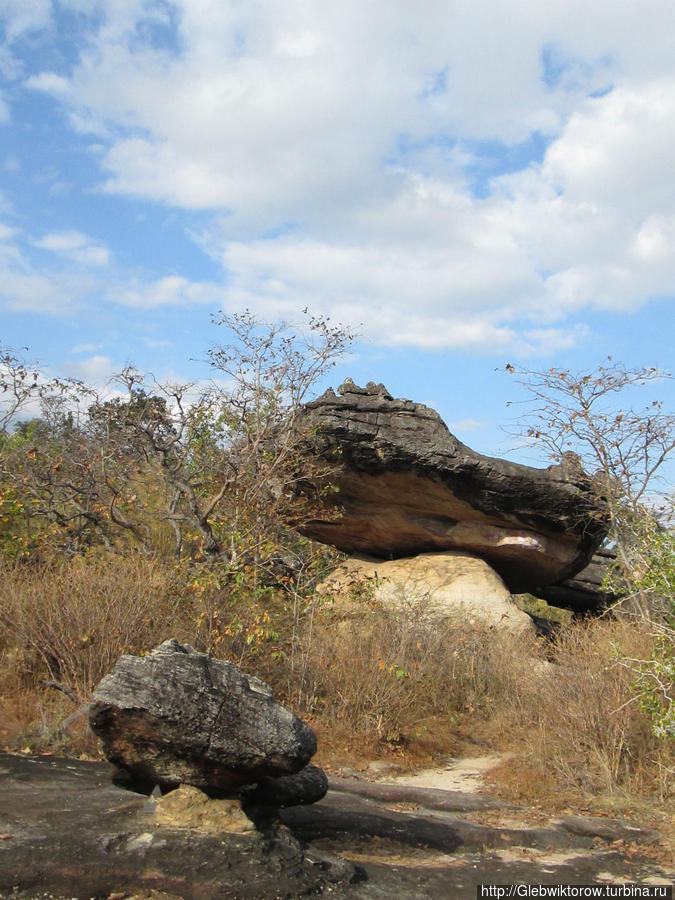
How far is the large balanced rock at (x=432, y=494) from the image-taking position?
506 inches

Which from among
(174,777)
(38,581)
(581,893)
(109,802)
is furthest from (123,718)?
(38,581)

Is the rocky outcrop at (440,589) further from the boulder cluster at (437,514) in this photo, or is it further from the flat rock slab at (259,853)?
the flat rock slab at (259,853)

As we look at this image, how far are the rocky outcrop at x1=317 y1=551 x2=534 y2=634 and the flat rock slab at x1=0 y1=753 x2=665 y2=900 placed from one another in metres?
5.42

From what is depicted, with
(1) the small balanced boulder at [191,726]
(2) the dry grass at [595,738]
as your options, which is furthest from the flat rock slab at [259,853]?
(2) the dry grass at [595,738]

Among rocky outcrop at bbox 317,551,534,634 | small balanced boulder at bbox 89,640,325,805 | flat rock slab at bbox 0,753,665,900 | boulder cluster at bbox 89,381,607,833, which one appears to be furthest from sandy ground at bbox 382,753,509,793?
small balanced boulder at bbox 89,640,325,805

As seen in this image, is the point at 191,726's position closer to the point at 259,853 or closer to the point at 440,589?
the point at 259,853

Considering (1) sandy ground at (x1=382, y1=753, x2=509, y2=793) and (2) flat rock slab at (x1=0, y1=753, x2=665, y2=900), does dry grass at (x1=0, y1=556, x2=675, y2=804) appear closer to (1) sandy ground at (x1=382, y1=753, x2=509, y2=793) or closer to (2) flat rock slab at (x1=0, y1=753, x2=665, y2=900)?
(1) sandy ground at (x1=382, y1=753, x2=509, y2=793)

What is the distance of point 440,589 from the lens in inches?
517

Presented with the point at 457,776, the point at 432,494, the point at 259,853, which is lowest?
the point at 457,776

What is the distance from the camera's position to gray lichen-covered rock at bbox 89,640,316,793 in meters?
4.83

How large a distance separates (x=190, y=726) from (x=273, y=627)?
17.6ft

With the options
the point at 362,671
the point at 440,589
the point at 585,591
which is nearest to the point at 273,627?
the point at 362,671

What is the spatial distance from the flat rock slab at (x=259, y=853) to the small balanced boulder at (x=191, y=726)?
368 millimetres

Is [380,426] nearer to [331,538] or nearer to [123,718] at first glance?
[331,538]
